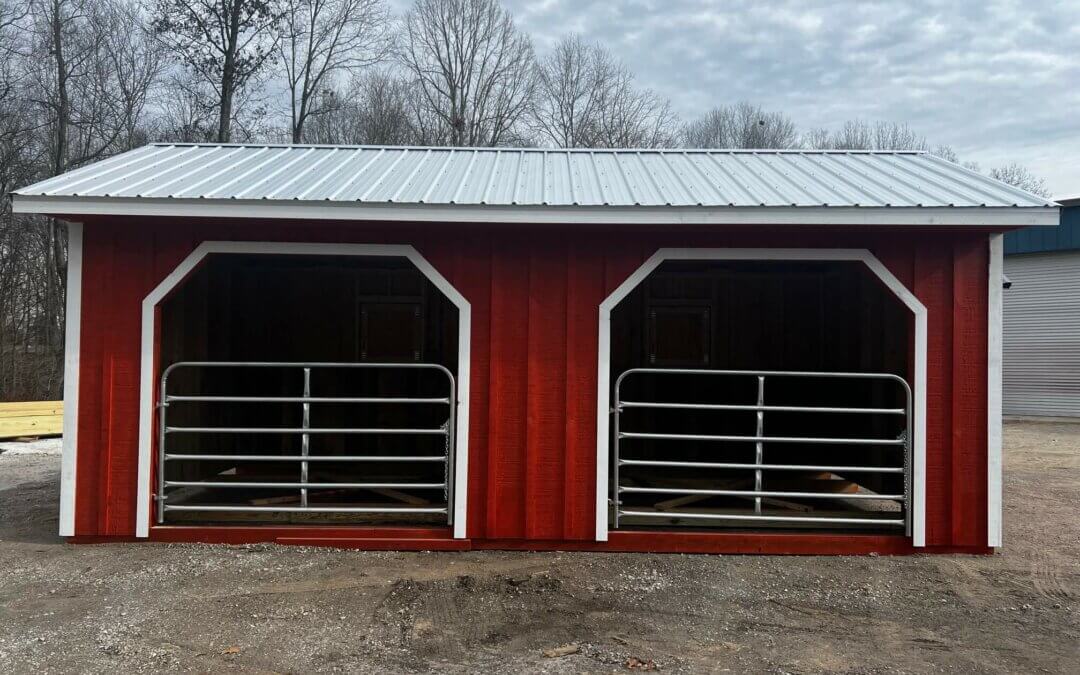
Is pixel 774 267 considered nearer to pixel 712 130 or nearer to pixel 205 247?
pixel 205 247

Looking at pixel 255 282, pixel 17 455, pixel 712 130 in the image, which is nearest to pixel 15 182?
pixel 17 455

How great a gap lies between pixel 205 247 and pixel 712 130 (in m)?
29.5

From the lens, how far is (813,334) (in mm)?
7160

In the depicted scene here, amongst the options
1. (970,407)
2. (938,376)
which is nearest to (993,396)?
(970,407)

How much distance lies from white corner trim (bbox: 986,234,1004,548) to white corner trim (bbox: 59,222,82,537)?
6294 mm

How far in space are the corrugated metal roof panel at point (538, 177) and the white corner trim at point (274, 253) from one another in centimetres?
38

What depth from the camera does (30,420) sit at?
11961mm

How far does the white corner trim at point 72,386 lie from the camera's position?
5.19 m

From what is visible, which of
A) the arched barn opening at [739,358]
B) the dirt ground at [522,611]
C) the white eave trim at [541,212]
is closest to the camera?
the dirt ground at [522,611]

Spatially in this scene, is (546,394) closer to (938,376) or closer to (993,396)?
(938,376)

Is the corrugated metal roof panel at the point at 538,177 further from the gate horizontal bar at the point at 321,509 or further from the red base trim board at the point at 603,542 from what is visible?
the red base trim board at the point at 603,542

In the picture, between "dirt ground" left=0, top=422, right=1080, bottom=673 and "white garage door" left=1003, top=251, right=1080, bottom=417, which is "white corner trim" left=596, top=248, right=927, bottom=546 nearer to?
→ "dirt ground" left=0, top=422, right=1080, bottom=673

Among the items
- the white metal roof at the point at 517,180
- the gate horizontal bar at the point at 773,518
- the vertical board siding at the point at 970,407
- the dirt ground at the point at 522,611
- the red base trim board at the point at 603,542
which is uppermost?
the white metal roof at the point at 517,180

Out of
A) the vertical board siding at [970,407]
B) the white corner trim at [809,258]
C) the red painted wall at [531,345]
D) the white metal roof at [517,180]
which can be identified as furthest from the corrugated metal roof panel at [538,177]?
the vertical board siding at [970,407]
